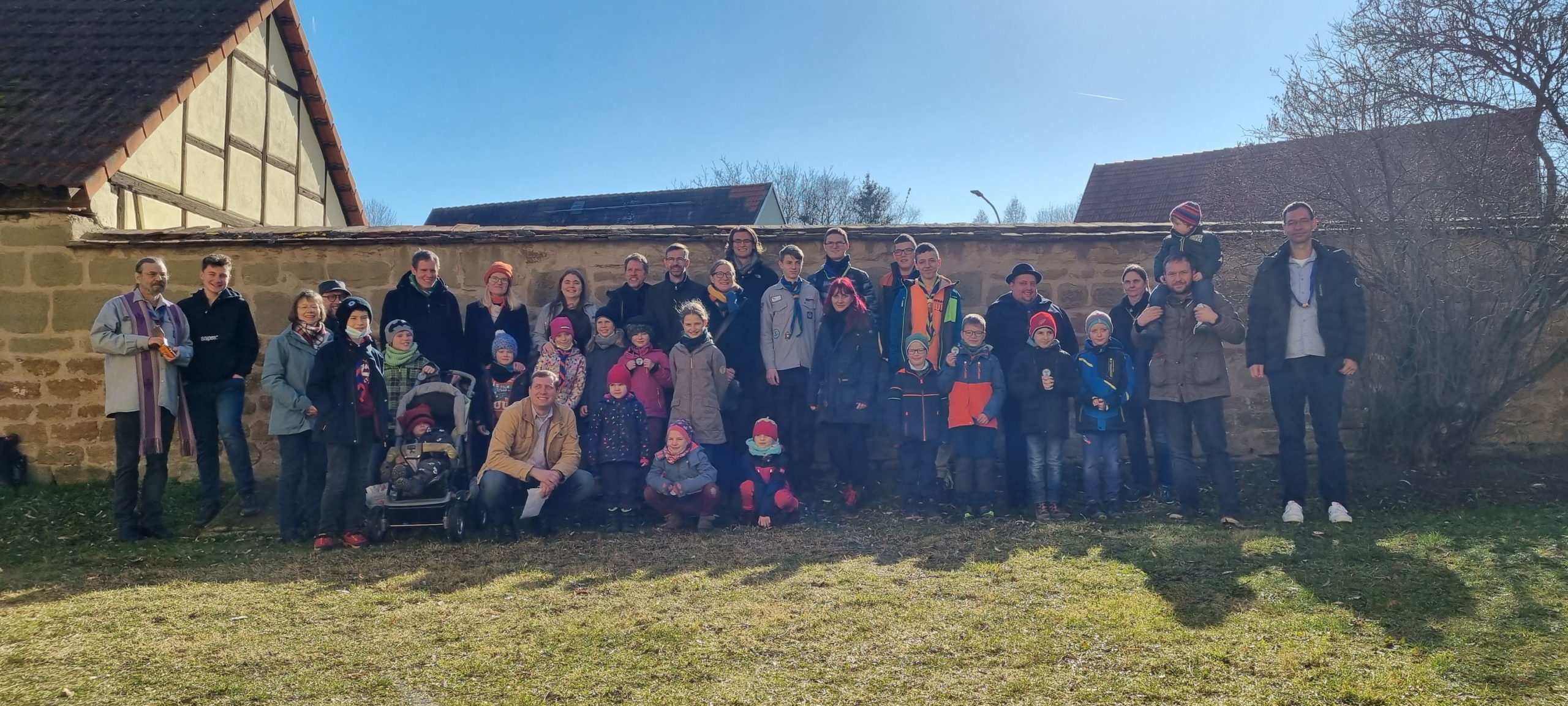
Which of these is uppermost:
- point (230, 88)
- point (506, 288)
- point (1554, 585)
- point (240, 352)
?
point (230, 88)

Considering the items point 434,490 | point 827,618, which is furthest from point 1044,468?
point 434,490

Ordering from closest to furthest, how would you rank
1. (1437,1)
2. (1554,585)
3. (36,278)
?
(1554,585) → (1437,1) → (36,278)

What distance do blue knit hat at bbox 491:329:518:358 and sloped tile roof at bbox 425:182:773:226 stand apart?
16.4m

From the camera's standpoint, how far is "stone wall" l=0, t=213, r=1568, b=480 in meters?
6.79

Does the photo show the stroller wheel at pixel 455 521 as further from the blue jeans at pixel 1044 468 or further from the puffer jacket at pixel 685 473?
the blue jeans at pixel 1044 468

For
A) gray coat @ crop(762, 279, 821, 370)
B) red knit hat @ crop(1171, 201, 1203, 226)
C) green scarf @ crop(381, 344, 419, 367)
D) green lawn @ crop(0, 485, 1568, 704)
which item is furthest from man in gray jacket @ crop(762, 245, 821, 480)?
red knit hat @ crop(1171, 201, 1203, 226)

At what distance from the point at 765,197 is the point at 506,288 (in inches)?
676

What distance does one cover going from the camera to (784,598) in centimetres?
373

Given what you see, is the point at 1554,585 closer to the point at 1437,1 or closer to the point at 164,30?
the point at 1437,1

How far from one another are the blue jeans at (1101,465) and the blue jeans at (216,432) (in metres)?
5.33

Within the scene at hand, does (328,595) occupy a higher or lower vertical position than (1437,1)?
lower

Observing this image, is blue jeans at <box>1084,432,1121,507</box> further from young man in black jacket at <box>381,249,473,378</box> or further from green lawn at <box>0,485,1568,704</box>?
young man in black jacket at <box>381,249,473,378</box>

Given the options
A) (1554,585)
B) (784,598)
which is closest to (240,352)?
(784,598)

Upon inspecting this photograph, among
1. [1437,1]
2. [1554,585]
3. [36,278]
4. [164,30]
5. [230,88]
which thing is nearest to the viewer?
[1554,585]
